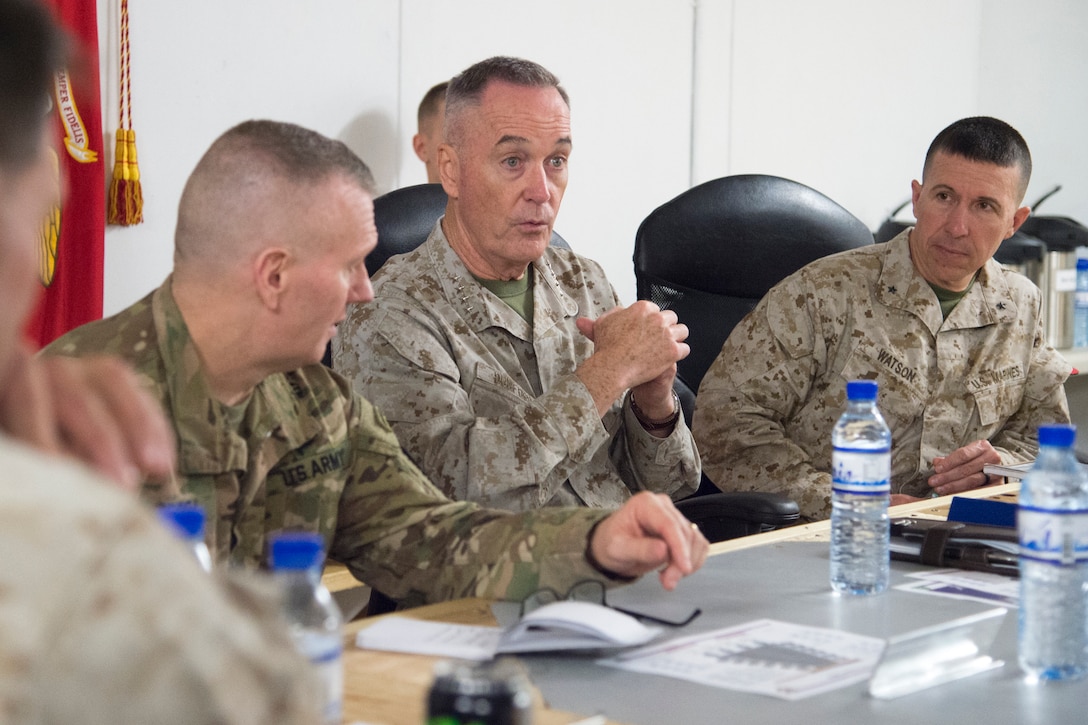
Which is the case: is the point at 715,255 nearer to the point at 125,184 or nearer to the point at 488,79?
the point at 488,79

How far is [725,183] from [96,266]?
137cm

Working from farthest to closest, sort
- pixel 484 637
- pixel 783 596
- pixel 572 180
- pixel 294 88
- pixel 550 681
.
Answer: pixel 572 180 < pixel 294 88 < pixel 783 596 < pixel 484 637 < pixel 550 681

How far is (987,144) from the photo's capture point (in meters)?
2.66

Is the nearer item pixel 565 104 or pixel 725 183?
pixel 565 104

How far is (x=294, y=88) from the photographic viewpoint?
3.27 m

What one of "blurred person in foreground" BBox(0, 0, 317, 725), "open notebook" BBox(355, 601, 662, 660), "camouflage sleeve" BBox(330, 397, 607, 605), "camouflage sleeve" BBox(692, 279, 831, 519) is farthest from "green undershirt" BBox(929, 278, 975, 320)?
"blurred person in foreground" BBox(0, 0, 317, 725)

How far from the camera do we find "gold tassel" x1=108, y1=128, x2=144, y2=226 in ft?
9.48

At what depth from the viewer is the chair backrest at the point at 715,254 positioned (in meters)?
2.79

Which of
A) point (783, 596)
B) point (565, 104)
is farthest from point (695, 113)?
point (783, 596)

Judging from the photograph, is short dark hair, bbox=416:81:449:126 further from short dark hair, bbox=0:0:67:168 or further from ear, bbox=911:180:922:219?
short dark hair, bbox=0:0:67:168

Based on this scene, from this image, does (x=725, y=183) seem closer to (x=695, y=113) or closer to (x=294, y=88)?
(x=294, y=88)

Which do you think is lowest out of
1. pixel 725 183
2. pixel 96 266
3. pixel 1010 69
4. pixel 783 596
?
pixel 783 596

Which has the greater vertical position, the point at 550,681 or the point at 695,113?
the point at 695,113

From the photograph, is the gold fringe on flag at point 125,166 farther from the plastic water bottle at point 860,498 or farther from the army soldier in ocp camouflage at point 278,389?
the plastic water bottle at point 860,498
